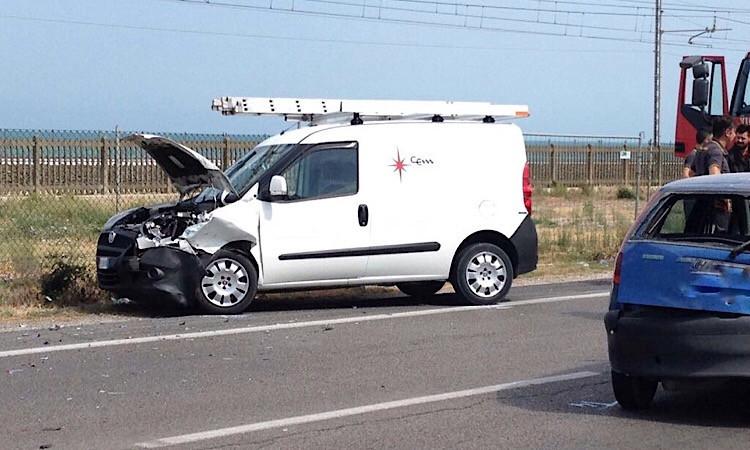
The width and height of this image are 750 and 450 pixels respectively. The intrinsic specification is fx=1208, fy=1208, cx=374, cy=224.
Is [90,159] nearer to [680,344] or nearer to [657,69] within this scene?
[680,344]

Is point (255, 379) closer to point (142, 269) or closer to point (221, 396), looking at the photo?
point (221, 396)

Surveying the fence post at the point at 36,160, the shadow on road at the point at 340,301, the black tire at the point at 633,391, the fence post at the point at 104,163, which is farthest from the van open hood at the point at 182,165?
the fence post at the point at 36,160

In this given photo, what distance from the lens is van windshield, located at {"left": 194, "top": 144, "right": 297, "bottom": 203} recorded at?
12.5 meters

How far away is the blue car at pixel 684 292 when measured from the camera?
708 cm

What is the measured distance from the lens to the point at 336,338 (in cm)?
1096

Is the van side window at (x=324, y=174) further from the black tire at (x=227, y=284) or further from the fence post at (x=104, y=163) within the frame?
the fence post at (x=104, y=163)

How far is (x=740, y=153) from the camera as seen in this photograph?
513 inches

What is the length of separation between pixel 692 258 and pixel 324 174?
601cm

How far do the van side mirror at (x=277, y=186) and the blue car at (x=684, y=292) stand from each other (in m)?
5.20

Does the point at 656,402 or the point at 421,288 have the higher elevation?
the point at 421,288

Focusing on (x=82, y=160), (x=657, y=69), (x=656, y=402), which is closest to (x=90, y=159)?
(x=82, y=160)

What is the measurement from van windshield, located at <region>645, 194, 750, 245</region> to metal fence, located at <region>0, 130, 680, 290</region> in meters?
7.71

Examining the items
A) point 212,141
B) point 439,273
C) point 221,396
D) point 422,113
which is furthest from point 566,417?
point 212,141

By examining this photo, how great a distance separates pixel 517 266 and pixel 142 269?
4.17 m
